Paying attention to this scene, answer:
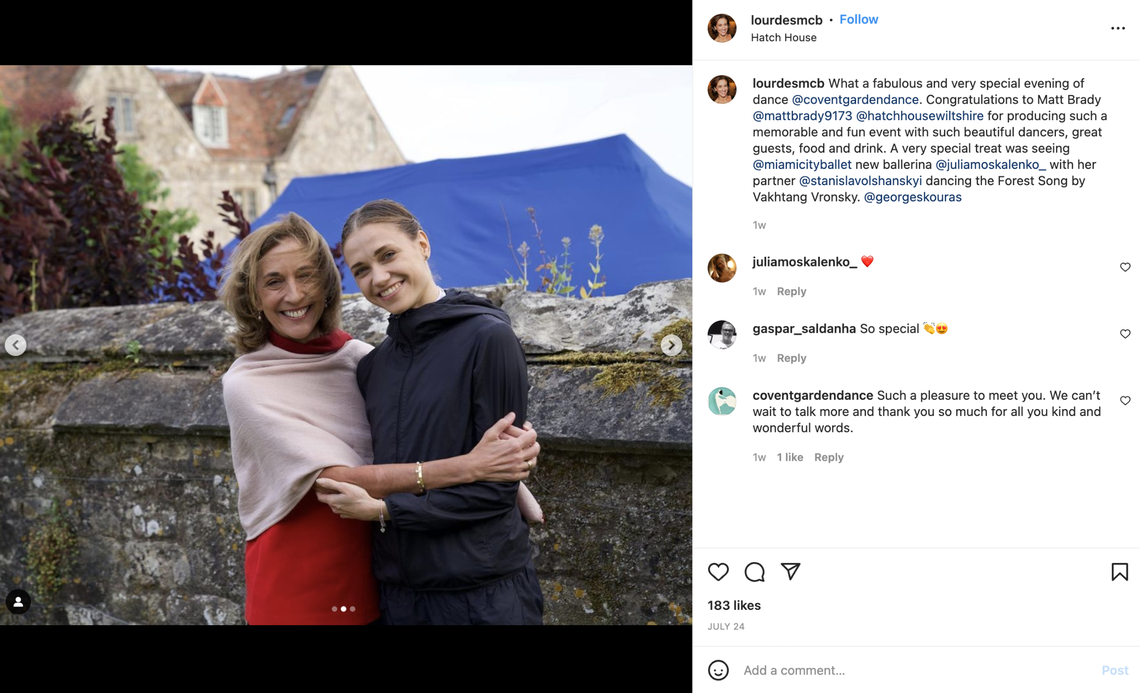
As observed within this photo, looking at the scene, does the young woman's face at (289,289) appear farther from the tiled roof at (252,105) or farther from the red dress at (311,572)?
the tiled roof at (252,105)

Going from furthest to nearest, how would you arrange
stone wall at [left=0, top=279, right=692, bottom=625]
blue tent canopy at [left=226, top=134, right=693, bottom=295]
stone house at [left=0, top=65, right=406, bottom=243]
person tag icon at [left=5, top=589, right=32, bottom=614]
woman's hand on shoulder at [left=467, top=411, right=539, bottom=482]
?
stone house at [left=0, top=65, right=406, bottom=243] → blue tent canopy at [left=226, top=134, right=693, bottom=295] → person tag icon at [left=5, top=589, right=32, bottom=614] → stone wall at [left=0, top=279, right=692, bottom=625] → woman's hand on shoulder at [left=467, top=411, right=539, bottom=482]

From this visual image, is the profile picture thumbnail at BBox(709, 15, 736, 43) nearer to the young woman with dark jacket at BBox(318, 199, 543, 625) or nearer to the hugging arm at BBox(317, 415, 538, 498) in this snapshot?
the young woman with dark jacket at BBox(318, 199, 543, 625)

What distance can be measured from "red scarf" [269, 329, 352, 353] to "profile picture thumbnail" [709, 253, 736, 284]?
0.96 metres

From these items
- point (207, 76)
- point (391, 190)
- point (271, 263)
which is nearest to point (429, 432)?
point (271, 263)

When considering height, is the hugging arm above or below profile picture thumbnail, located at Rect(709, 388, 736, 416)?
below

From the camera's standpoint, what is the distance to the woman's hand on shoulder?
79.7 inches

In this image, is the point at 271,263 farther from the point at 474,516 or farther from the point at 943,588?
the point at 943,588

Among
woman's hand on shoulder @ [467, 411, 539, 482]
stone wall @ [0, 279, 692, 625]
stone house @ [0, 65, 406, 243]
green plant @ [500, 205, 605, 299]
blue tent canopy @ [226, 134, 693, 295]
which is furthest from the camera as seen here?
stone house @ [0, 65, 406, 243]

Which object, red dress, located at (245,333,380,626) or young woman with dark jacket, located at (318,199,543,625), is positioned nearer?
young woman with dark jacket, located at (318,199,543,625)

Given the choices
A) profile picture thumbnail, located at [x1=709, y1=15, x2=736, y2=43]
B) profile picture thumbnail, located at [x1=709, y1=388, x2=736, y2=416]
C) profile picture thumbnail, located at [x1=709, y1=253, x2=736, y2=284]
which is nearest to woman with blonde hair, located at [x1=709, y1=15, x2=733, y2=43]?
profile picture thumbnail, located at [x1=709, y1=15, x2=736, y2=43]

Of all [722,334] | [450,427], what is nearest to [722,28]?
[722,334]

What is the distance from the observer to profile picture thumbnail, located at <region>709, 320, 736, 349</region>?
231cm

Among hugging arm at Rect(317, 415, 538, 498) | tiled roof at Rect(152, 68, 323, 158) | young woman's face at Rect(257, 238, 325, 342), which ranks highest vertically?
tiled roof at Rect(152, 68, 323, 158)

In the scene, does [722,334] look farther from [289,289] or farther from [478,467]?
[289,289]
